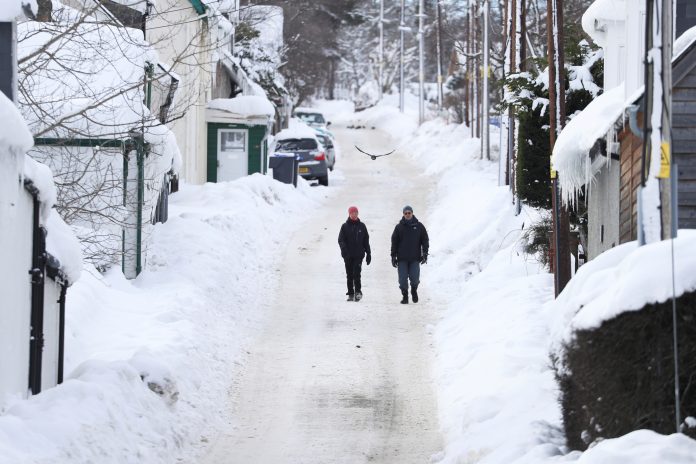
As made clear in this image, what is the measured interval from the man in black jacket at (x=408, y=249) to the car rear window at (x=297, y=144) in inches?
728

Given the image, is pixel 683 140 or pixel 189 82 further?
pixel 189 82

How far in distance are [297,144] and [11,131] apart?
27.8 metres

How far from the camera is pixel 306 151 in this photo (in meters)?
36.3

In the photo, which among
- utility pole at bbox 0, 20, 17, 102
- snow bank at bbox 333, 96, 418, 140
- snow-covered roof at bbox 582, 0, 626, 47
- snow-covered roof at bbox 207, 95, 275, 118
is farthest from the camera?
snow bank at bbox 333, 96, 418, 140

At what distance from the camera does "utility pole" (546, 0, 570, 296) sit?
15.4 m

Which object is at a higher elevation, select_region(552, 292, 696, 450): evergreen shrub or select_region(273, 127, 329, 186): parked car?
select_region(273, 127, 329, 186): parked car

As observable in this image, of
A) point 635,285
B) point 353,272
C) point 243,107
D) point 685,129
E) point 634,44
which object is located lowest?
point 353,272

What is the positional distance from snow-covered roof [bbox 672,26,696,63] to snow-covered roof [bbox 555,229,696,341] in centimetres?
335

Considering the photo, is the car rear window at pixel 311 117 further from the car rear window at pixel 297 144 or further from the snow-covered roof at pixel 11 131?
the snow-covered roof at pixel 11 131

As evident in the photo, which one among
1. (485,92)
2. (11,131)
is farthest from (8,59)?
(485,92)

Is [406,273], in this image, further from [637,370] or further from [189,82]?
[189,82]

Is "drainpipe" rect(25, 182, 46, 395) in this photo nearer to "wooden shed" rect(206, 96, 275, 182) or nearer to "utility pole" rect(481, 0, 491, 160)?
"utility pole" rect(481, 0, 491, 160)

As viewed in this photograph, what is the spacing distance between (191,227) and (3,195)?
1163 cm

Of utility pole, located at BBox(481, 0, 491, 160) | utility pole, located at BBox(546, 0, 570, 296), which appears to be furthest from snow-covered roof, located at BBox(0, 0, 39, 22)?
utility pole, located at BBox(481, 0, 491, 160)
